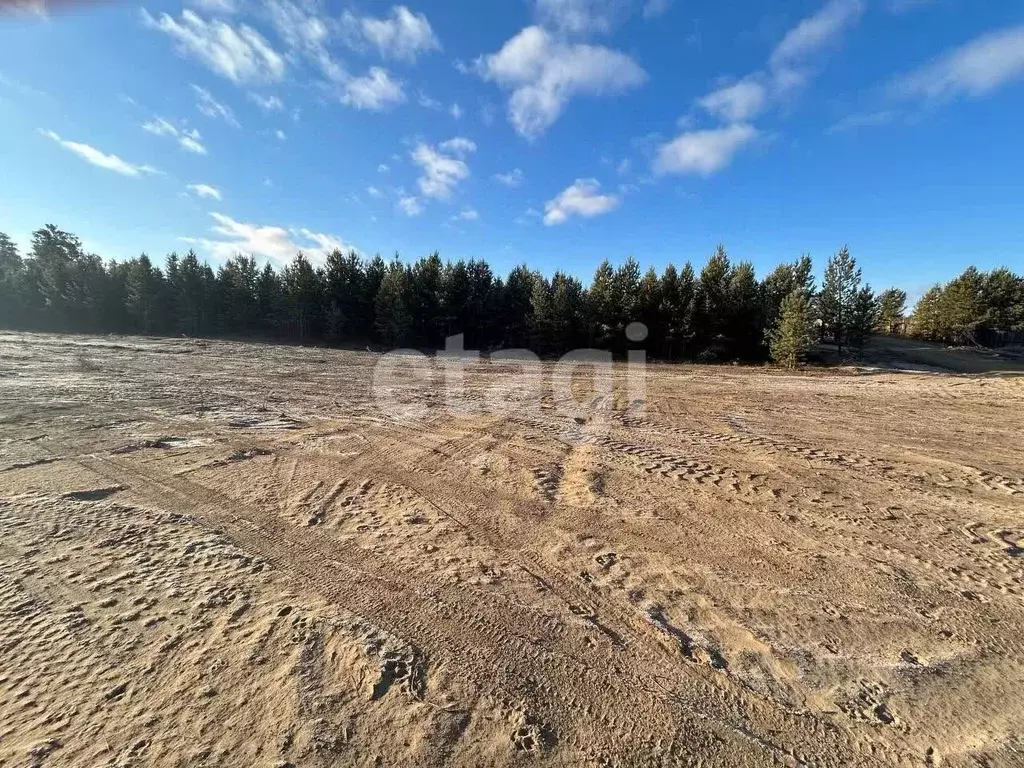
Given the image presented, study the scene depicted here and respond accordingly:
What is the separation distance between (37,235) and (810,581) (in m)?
86.2

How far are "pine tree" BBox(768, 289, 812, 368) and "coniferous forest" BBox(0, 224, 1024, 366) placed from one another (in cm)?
6

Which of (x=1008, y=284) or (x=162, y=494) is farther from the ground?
(x=1008, y=284)

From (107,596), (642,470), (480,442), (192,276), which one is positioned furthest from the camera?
(192,276)

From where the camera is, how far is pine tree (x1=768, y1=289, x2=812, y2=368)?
1931 cm

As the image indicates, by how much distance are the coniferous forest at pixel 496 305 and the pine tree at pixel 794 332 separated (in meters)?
0.06

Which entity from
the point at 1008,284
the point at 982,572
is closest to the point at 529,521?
the point at 982,572

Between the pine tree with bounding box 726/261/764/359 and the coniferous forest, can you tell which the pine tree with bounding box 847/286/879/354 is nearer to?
the coniferous forest

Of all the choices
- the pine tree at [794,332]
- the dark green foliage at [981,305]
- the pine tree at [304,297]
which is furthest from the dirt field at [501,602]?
the dark green foliage at [981,305]

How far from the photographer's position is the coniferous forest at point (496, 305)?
23.0 metres

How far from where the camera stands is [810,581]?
3.15 meters

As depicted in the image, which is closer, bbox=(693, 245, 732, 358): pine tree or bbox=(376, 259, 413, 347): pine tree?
bbox=(693, 245, 732, 358): pine tree

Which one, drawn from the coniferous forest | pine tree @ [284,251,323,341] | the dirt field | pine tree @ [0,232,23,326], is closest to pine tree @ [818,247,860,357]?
the coniferous forest

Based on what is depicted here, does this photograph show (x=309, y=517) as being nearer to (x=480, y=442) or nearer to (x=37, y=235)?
(x=480, y=442)

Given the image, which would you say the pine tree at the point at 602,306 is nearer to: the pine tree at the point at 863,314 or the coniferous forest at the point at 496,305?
the coniferous forest at the point at 496,305
